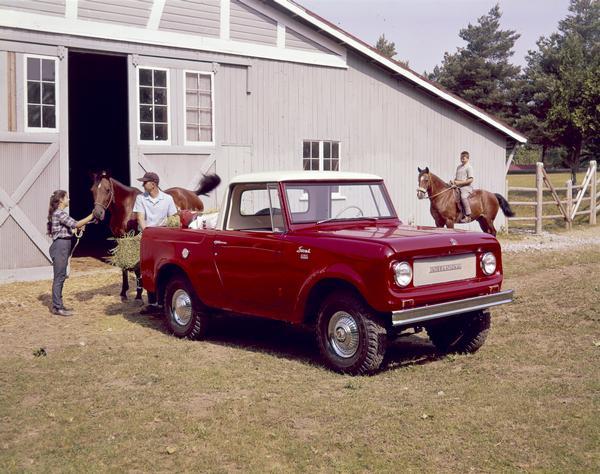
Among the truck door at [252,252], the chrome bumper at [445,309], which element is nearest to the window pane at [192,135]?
the truck door at [252,252]

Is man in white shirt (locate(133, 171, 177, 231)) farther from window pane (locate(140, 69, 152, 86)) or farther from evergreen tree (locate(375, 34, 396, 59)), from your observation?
evergreen tree (locate(375, 34, 396, 59))

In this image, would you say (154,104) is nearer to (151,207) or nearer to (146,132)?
(146,132)

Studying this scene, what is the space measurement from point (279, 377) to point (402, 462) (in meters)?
2.38

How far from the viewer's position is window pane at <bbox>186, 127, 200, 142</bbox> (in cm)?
1578

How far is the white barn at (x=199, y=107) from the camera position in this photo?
45.1 feet

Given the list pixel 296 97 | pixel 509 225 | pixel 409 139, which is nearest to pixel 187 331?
pixel 296 97

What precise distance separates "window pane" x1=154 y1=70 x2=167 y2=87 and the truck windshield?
Result: 8050mm

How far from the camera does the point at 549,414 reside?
230 inches

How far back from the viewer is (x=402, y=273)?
6785mm

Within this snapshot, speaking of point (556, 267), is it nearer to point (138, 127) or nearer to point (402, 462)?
point (138, 127)

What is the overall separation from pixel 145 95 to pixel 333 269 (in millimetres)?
9284

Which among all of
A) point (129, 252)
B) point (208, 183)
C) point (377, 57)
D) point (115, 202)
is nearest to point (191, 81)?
point (208, 183)

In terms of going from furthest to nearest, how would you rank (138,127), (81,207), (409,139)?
(81,207)
(409,139)
(138,127)

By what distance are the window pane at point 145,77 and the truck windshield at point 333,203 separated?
8.01m
